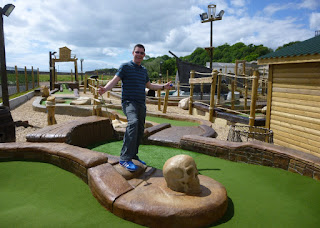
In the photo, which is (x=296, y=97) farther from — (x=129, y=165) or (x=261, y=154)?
(x=129, y=165)

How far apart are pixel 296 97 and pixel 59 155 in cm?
528

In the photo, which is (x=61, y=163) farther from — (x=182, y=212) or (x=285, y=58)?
(x=285, y=58)

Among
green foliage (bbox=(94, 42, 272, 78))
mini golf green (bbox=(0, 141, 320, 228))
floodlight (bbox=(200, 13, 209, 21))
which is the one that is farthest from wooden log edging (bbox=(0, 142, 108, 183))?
green foliage (bbox=(94, 42, 272, 78))

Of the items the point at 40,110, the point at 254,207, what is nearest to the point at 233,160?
the point at 254,207

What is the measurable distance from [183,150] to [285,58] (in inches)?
132

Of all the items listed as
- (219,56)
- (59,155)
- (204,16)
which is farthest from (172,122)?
(219,56)

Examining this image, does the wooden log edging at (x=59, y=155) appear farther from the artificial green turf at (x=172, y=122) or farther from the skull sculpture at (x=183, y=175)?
the artificial green turf at (x=172, y=122)

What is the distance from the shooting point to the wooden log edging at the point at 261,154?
324 centimetres

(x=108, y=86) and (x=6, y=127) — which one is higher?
(x=108, y=86)

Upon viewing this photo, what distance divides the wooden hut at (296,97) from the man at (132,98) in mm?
3864

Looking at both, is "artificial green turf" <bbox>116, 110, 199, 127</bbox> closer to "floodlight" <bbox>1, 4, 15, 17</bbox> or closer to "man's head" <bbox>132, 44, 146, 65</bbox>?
"man's head" <bbox>132, 44, 146, 65</bbox>

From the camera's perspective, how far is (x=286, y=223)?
2.21 metres

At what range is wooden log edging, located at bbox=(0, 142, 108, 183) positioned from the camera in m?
2.88

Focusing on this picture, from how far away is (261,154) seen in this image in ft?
12.1
